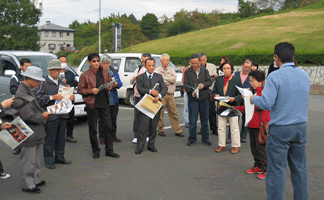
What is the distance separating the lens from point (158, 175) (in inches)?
188

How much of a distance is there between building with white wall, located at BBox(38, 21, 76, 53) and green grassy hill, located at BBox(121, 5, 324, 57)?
5664 centimetres

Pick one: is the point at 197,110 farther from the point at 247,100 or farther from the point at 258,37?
the point at 258,37

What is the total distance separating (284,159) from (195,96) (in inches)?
136

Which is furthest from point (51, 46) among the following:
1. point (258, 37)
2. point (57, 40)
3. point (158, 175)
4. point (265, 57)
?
point (158, 175)

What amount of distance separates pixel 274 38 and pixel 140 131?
33.9m

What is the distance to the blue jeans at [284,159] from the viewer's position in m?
3.23

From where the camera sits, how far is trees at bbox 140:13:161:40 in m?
80.9

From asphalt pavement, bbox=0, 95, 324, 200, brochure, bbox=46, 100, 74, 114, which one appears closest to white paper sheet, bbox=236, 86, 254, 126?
asphalt pavement, bbox=0, 95, 324, 200

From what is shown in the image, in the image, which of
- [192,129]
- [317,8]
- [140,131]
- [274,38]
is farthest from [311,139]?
[317,8]

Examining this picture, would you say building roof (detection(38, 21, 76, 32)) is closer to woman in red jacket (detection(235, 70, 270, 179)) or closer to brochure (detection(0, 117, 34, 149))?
brochure (detection(0, 117, 34, 149))

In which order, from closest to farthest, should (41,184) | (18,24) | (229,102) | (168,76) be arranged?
1. (41,184)
2. (229,102)
3. (168,76)
4. (18,24)

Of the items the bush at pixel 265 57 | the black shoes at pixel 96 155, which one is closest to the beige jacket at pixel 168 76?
the black shoes at pixel 96 155

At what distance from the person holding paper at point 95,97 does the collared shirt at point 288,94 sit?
330 centimetres

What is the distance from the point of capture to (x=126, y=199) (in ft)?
12.7
